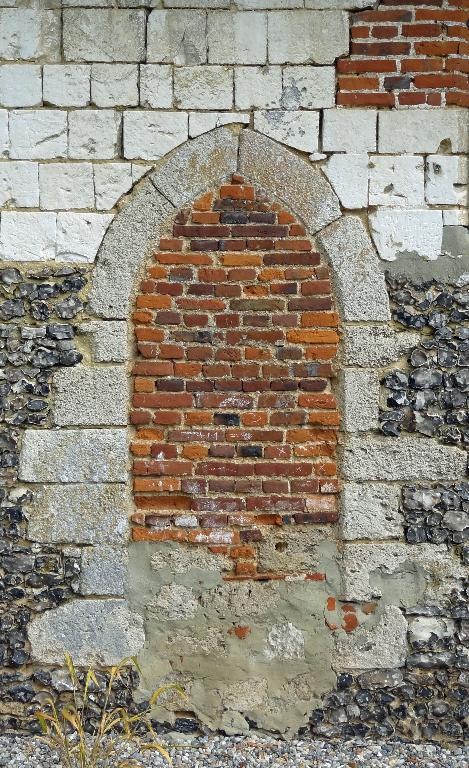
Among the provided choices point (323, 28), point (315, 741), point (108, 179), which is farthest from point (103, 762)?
point (323, 28)

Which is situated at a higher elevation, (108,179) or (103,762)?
(108,179)

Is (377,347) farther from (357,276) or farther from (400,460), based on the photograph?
(400,460)

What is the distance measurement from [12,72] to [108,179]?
70cm

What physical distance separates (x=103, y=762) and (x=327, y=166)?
290 centimetres

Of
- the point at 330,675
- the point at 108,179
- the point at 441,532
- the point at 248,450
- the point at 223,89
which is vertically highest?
the point at 223,89

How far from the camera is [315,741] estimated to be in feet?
12.1

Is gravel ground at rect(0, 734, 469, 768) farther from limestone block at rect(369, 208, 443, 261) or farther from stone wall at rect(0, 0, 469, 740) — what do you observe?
limestone block at rect(369, 208, 443, 261)

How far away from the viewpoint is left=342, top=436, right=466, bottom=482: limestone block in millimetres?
3760

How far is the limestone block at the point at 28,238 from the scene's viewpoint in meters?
3.80

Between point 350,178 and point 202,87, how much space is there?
849mm

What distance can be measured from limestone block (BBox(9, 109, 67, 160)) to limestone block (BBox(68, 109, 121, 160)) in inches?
1.8

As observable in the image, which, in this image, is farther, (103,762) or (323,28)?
(323,28)

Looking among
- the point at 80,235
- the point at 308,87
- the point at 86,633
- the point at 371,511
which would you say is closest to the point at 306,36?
the point at 308,87

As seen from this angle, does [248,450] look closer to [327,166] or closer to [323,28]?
[327,166]
